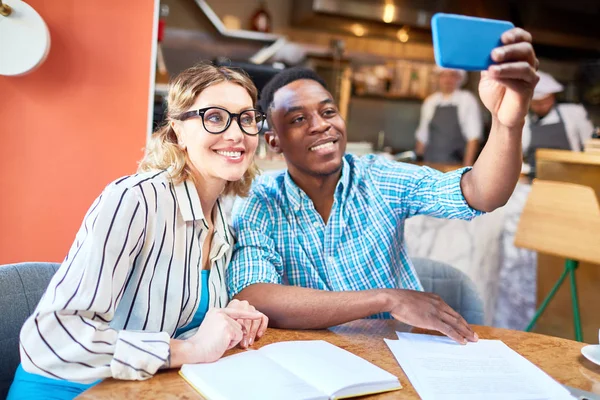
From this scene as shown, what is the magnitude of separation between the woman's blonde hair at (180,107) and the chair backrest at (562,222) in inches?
67.9

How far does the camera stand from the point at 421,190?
1513 millimetres

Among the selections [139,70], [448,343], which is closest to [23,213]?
[139,70]

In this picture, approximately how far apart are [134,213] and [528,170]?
291 centimetres

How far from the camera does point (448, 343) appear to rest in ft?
3.86

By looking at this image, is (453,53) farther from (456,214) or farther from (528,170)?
(528,170)

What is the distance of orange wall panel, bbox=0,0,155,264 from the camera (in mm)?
1472

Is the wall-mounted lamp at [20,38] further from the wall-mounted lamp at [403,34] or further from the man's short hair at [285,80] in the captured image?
the wall-mounted lamp at [403,34]

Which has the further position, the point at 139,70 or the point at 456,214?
the point at 139,70

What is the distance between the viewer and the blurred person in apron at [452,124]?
4758 mm

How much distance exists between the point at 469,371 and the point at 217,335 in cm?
46

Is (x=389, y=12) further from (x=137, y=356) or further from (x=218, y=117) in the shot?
(x=137, y=356)

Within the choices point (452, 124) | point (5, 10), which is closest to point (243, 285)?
point (5, 10)

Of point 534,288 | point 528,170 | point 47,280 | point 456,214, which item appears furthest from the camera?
point 528,170

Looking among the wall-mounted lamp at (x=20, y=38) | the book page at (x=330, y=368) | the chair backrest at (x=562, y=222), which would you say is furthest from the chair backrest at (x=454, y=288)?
the wall-mounted lamp at (x=20, y=38)
